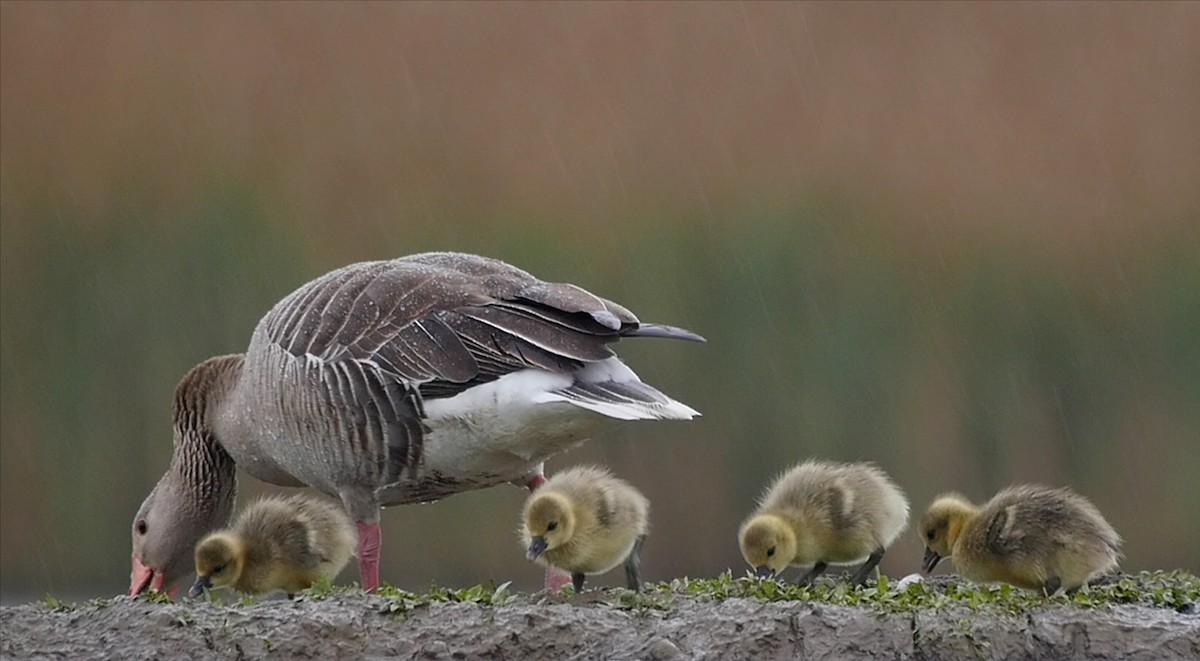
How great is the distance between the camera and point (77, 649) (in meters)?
3.32

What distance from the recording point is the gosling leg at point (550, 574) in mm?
4496

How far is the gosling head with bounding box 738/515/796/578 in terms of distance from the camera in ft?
13.1

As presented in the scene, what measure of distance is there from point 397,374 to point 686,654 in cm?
150

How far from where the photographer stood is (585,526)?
398cm

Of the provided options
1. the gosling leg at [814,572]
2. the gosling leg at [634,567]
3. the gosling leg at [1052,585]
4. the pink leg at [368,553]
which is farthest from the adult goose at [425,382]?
the gosling leg at [1052,585]

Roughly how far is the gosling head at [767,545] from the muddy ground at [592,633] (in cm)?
57

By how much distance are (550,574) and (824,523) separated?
34.5 inches

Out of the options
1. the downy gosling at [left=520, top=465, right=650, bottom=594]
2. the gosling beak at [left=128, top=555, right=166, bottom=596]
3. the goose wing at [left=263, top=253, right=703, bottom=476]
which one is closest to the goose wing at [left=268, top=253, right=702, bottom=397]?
the goose wing at [left=263, top=253, right=703, bottom=476]

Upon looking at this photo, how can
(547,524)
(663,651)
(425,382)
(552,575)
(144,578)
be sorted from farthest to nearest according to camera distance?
1. (144,578)
2. (552,575)
3. (425,382)
4. (547,524)
5. (663,651)

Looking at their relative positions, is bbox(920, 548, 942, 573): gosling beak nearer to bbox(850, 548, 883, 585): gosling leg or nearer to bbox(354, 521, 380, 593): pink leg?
bbox(850, 548, 883, 585): gosling leg

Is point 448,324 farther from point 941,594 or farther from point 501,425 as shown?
point 941,594

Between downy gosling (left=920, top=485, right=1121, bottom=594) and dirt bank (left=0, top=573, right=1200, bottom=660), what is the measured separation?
253 millimetres

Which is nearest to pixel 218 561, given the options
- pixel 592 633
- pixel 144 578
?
pixel 144 578

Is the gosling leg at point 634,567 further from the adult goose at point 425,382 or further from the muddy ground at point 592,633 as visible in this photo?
the muddy ground at point 592,633
